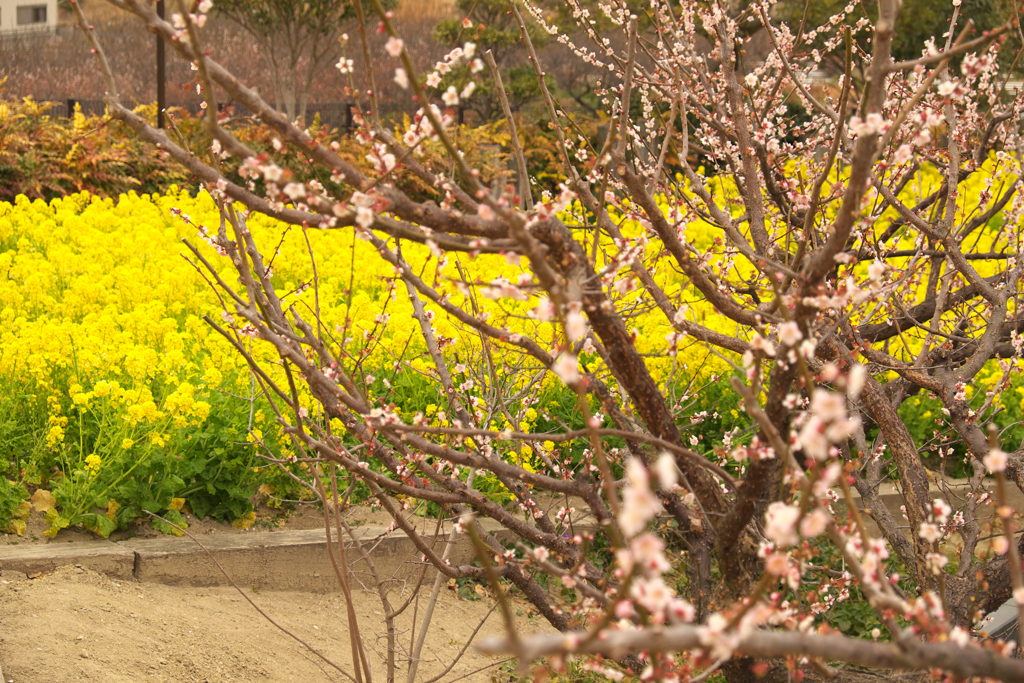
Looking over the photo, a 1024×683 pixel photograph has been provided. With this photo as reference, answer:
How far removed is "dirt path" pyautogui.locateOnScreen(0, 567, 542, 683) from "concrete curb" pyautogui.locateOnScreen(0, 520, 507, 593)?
0.16 feet

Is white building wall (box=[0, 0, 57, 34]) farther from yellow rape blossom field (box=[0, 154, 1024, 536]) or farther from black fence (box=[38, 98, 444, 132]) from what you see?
yellow rape blossom field (box=[0, 154, 1024, 536])

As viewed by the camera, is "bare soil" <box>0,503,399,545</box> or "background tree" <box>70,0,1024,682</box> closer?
"background tree" <box>70,0,1024,682</box>

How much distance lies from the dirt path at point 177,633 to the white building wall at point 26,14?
114ft

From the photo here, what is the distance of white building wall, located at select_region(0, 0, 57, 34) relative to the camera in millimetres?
32281

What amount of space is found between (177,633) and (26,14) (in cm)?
3671

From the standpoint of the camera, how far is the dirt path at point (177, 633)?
2984 millimetres

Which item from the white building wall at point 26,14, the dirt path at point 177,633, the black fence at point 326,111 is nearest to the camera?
the dirt path at point 177,633

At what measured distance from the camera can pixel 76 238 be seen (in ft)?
23.3

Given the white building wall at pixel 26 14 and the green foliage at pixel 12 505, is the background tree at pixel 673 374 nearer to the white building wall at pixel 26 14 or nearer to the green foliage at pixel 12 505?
the green foliage at pixel 12 505

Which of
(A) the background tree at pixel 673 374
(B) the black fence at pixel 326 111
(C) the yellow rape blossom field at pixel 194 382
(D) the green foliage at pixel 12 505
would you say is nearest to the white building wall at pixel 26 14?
(B) the black fence at pixel 326 111

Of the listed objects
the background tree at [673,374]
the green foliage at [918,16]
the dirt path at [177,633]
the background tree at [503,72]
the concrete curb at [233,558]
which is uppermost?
the green foliage at [918,16]

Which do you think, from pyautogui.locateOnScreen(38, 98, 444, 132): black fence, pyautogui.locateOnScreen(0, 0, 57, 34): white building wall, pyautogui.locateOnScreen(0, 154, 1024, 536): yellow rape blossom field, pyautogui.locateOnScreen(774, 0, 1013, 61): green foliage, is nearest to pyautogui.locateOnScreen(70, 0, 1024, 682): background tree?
pyautogui.locateOnScreen(0, 154, 1024, 536): yellow rape blossom field

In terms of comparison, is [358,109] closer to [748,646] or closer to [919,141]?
[919,141]

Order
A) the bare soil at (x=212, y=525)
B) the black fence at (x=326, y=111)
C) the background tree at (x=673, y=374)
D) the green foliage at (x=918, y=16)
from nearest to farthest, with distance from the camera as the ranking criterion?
the background tree at (x=673, y=374) < the bare soil at (x=212, y=525) < the green foliage at (x=918, y=16) < the black fence at (x=326, y=111)
